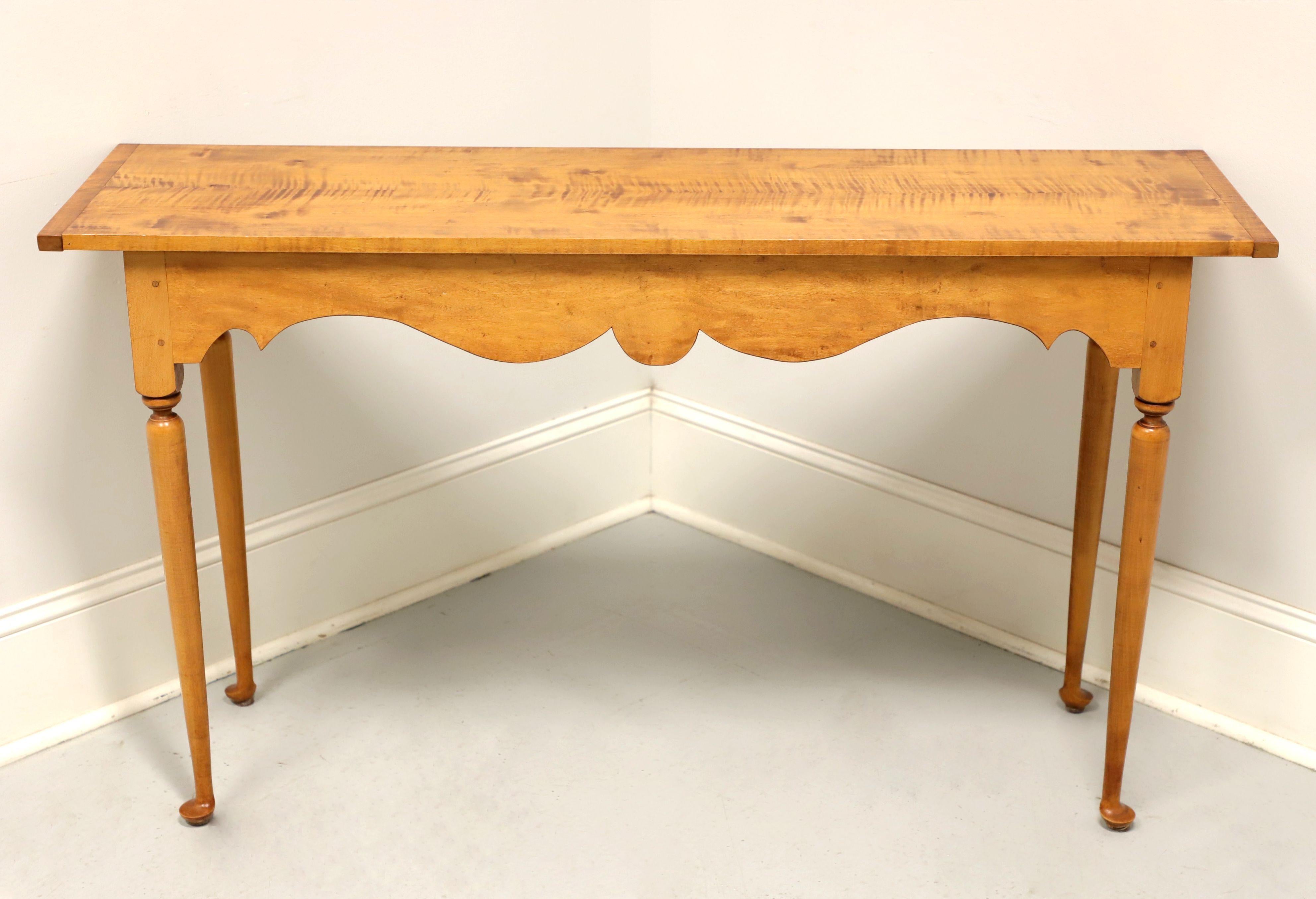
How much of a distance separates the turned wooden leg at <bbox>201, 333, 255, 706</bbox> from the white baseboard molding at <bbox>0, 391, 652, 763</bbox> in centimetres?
10

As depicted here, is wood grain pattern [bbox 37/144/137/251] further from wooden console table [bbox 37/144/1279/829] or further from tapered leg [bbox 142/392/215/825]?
tapered leg [bbox 142/392/215/825]

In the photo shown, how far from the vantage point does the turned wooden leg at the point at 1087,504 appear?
172cm

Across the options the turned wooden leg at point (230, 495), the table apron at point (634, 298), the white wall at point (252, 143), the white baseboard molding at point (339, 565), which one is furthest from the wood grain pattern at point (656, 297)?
the white baseboard molding at point (339, 565)

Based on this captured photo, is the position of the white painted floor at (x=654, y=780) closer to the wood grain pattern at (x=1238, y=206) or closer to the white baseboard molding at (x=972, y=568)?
the white baseboard molding at (x=972, y=568)

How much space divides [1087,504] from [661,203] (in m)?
0.79

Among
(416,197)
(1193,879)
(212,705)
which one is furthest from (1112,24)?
(212,705)

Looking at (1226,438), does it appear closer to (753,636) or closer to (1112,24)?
(1112,24)

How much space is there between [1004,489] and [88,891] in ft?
4.85

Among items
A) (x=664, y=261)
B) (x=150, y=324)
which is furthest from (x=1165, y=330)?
(x=150, y=324)

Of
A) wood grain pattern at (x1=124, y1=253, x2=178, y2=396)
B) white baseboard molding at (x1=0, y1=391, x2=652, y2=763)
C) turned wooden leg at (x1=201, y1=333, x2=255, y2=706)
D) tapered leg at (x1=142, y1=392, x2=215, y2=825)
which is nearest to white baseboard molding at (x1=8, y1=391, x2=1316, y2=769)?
white baseboard molding at (x1=0, y1=391, x2=652, y2=763)

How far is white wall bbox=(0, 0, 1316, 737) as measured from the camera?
1660 millimetres

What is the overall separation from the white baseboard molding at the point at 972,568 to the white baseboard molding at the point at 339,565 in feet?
0.59

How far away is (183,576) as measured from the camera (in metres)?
1.55

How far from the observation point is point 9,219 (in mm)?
1651
